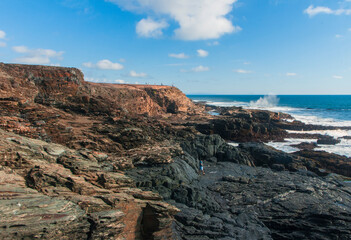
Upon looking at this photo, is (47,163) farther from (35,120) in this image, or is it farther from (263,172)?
(263,172)

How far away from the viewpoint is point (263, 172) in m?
16.5

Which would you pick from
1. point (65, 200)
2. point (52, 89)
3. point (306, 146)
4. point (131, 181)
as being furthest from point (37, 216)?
point (306, 146)

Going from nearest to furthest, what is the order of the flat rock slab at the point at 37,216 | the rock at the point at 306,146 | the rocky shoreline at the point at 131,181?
1. the flat rock slab at the point at 37,216
2. the rocky shoreline at the point at 131,181
3. the rock at the point at 306,146

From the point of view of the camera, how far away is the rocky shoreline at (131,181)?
6.44 meters

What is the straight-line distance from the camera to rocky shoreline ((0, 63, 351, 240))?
644 cm

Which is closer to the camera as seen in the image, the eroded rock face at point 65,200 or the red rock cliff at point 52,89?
the eroded rock face at point 65,200

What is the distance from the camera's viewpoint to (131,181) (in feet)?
30.9

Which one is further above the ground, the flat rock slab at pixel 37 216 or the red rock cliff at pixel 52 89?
the red rock cliff at pixel 52 89

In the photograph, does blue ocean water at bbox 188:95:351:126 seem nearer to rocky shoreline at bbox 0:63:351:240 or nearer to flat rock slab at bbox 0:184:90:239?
rocky shoreline at bbox 0:63:351:240

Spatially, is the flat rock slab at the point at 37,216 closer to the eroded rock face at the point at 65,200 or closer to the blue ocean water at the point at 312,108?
the eroded rock face at the point at 65,200

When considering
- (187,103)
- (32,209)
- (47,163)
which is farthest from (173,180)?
(187,103)

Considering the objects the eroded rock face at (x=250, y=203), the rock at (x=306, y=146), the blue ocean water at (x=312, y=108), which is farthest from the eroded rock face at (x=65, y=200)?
the blue ocean water at (x=312, y=108)

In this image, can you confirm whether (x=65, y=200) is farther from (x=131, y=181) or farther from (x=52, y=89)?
(x=52, y=89)

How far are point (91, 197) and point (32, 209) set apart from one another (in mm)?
1735
